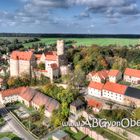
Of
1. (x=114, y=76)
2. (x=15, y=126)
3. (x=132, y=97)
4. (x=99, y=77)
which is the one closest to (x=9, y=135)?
(x=15, y=126)

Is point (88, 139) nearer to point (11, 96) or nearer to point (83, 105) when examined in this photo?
point (83, 105)

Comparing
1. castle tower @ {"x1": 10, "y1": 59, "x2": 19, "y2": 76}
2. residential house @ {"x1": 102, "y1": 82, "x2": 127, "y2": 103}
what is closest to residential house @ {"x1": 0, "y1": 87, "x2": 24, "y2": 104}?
castle tower @ {"x1": 10, "y1": 59, "x2": 19, "y2": 76}

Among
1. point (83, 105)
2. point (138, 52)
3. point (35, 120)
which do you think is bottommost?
point (35, 120)

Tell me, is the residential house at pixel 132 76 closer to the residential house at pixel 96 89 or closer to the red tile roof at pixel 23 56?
the residential house at pixel 96 89

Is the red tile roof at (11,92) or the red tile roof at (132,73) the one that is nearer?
the red tile roof at (11,92)

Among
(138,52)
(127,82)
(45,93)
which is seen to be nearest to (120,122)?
(45,93)

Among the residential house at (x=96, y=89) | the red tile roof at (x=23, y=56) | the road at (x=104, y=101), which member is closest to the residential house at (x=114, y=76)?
the road at (x=104, y=101)
